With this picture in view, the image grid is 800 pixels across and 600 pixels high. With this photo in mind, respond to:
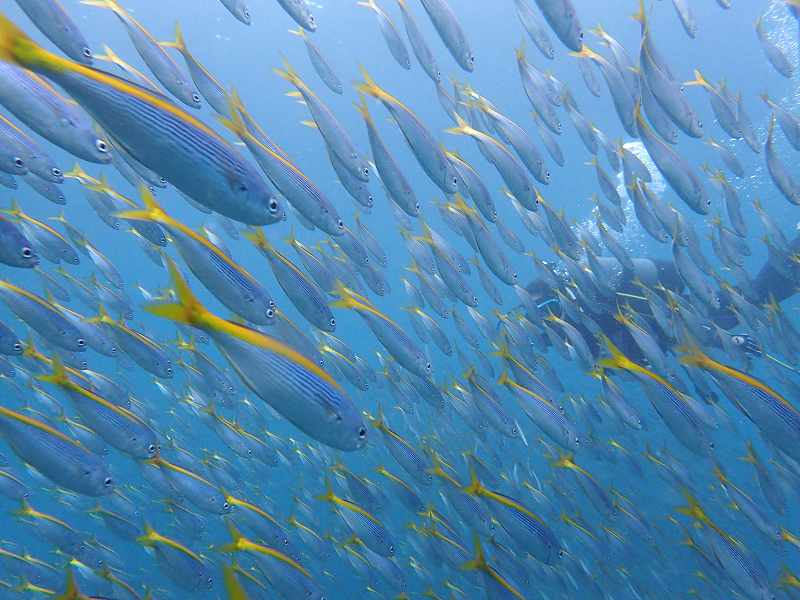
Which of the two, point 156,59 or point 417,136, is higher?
point 417,136

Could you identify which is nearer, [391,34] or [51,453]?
[51,453]

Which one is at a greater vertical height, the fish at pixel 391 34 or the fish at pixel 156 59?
the fish at pixel 391 34

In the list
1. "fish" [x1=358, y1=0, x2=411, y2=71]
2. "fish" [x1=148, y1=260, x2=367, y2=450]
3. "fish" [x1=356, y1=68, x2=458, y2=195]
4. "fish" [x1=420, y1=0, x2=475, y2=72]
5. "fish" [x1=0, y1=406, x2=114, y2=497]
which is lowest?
"fish" [x1=0, y1=406, x2=114, y2=497]

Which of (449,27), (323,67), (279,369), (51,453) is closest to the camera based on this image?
(279,369)

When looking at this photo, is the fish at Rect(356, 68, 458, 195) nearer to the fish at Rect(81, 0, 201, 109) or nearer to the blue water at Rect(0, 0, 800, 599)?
the fish at Rect(81, 0, 201, 109)

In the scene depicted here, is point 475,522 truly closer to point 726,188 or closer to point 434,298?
point 434,298

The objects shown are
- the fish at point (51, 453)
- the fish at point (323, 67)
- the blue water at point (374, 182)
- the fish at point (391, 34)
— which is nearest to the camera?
the fish at point (51, 453)

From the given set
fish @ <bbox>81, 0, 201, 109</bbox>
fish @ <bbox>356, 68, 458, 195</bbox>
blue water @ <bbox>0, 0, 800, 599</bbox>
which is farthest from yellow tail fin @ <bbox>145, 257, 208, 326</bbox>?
blue water @ <bbox>0, 0, 800, 599</bbox>

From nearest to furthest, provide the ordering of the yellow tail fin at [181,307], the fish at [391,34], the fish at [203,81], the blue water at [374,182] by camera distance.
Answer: the yellow tail fin at [181,307] < the fish at [203,81] < the fish at [391,34] < the blue water at [374,182]

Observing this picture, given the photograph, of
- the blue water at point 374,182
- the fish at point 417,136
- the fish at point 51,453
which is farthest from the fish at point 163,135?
the blue water at point 374,182

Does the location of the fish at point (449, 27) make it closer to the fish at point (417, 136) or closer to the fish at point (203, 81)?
the fish at point (417, 136)

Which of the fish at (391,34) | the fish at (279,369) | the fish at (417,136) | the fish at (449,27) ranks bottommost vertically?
the fish at (279,369)

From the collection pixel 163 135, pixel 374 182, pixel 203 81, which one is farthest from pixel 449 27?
pixel 374 182

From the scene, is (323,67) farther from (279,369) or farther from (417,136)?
(279,369)
